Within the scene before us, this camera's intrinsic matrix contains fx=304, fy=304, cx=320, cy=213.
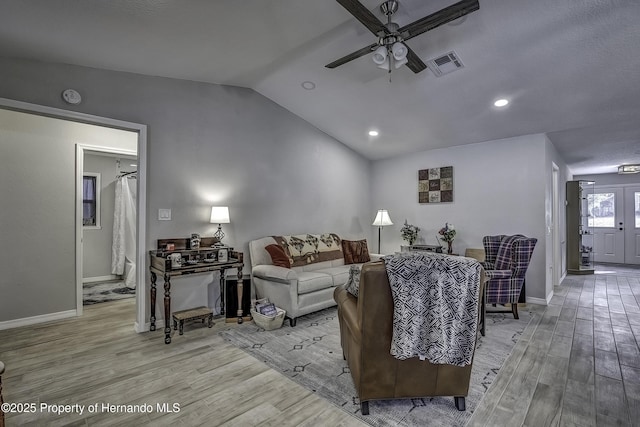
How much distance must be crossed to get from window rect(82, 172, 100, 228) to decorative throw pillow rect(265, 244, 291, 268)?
13.3ft

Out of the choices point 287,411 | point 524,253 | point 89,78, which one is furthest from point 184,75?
point 524,253

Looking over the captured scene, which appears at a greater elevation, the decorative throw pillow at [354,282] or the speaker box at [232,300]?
the decorative throw pillow at [354,282]

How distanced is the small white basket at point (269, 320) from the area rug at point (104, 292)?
2701mm

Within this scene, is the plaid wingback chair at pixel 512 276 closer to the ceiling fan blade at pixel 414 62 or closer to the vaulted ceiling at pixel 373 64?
the vaulted ceiling at pixel 373 64

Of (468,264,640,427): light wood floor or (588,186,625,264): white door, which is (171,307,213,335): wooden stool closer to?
(468,264,640,427): light wood floor

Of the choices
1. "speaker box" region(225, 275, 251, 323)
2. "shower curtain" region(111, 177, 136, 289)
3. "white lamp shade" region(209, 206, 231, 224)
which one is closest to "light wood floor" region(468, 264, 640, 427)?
"speaker box" region(225, 275, 251, 323)

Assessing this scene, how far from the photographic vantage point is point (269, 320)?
3.33 meters

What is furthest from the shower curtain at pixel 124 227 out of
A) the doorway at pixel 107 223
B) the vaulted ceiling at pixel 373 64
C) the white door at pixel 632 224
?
the white door at pixel 632 224

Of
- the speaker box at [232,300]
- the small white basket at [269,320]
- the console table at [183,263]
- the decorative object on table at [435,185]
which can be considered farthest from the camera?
the decorative object on table at [435,185]

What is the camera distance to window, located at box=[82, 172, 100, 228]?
5.80 metres

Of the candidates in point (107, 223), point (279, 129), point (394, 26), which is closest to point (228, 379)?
point (394, 26)

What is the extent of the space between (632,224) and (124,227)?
11.6m

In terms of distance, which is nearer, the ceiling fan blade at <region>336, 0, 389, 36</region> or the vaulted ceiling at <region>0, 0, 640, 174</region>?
the ceiling fan blade at <region>336, 0, 389, 36</region>

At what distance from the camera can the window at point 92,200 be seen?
19.0ft
